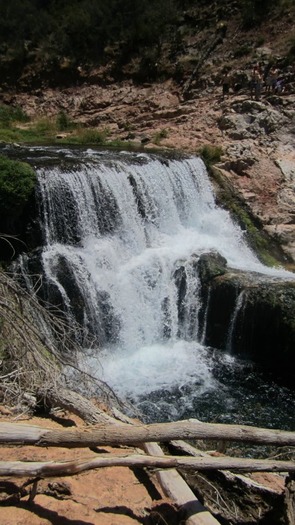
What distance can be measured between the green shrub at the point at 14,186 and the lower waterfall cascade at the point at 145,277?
0.42 meters

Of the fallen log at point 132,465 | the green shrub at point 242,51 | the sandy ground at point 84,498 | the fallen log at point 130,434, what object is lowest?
the sandy ground at point 84,498

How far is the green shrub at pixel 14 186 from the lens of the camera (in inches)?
392

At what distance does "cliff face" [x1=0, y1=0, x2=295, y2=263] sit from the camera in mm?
14422

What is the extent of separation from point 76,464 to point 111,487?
712mm

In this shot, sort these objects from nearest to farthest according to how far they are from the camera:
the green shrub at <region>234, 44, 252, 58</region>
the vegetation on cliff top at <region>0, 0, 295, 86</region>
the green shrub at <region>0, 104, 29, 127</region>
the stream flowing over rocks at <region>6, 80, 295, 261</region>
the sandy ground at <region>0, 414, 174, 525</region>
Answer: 1. the sandy ground at <region>0, 414, 174, 525</region>
2. the stream flowing over rocks at <region>6, 80, 295, 261</region>
3. the green shrub at <region>234, 44, 252, 58</region>
4. the green shrub at <region>0, 104, 29, 127</region>
5. the vegetation on cliff top at <region>0, 0, 295, 86</region>

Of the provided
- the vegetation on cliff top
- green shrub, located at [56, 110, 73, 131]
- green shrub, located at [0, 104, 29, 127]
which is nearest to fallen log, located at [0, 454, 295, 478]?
green shrub, located at [56, 110, 73, 131]

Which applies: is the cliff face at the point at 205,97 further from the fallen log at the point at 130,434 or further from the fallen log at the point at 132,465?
the fallen log at the point at 132,465

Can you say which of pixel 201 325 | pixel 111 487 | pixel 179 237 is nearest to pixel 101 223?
pixel 179 237

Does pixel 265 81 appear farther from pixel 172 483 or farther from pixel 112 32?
pixel 172 483

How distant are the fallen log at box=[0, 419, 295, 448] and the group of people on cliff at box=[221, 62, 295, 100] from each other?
1463 cm

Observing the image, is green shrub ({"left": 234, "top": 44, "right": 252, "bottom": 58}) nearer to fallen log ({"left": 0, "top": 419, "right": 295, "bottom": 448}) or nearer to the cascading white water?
the cascading white water

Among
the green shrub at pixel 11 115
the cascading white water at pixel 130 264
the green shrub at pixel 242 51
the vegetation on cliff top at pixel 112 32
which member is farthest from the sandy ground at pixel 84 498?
the vegetation on cliff top at pixel 112 32

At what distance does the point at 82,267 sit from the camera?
1017cm

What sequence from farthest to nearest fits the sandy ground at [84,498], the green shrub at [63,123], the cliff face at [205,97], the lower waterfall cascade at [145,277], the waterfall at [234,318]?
the green shrub at [63,123]
the cliff face at [205,97]
the waterfall at [234,318]
the lower waterfall cascade at [145,277]
the sandy ground at [84,498]
